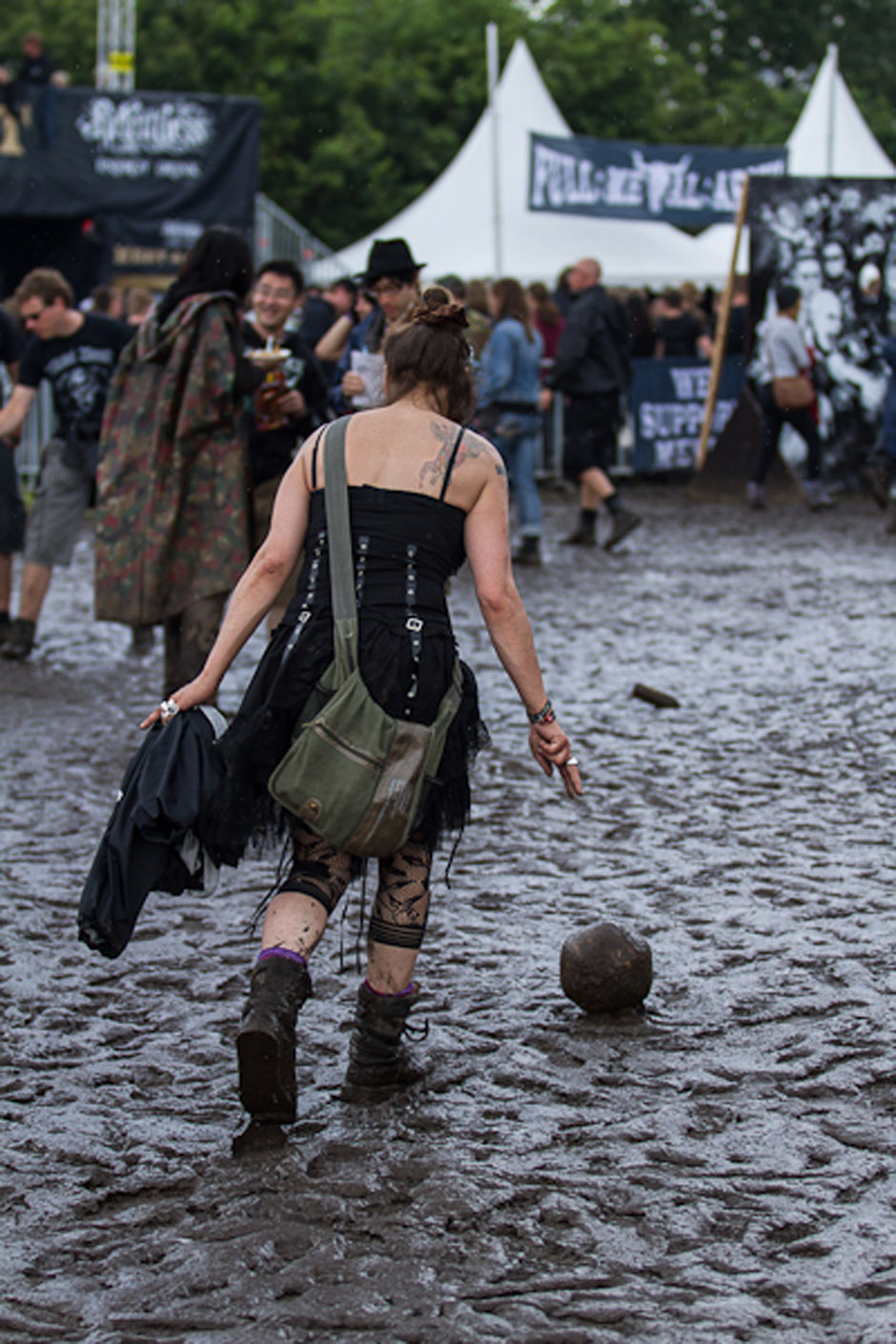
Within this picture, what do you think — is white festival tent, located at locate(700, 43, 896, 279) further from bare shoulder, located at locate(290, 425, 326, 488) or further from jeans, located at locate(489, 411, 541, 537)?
bare shoulder, located at locate(290, 425, 326, 488)

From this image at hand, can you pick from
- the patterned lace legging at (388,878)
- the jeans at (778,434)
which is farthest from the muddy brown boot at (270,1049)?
the jeans at (778,434)

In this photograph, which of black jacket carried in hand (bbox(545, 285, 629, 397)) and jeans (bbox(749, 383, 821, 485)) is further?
jeans (bbox(749, 383, 821, 485))

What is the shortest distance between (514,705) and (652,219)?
12716 mm

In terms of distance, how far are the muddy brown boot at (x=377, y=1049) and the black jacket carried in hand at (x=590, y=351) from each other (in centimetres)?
977

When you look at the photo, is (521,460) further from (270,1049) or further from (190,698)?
(270,1049)

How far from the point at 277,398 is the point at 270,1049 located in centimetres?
417

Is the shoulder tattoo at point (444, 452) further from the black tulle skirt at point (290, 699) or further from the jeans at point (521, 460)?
the jeans at point (521, 460)

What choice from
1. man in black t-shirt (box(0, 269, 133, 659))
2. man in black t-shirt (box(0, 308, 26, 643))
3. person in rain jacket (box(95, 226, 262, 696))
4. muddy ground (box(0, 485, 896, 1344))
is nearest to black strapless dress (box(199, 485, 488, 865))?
muddy ground (box(0, 485, 896, 1344))

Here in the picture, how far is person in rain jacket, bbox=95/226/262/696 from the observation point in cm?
686

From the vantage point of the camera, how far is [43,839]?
5.58 metres

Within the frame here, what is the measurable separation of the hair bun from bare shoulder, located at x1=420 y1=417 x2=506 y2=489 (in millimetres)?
212

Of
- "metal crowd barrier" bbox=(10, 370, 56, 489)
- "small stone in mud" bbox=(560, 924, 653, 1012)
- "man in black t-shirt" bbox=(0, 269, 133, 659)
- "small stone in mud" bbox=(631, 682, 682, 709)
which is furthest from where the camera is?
"metal crowd barrier" bbox=(10, 370, 56, 489)

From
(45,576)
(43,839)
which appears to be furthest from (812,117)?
(43,839)

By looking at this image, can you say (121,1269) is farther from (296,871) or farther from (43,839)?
(43,839)
